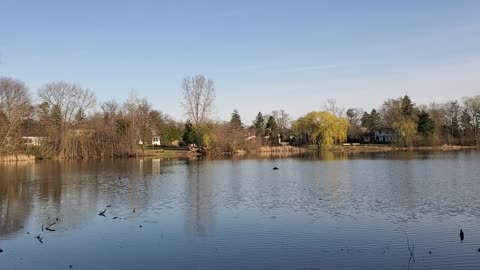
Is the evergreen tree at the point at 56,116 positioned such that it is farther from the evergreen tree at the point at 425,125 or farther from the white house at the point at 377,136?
the white house at the point at 377,136

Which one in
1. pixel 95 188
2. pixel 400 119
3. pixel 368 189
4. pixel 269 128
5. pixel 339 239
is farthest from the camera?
pixel 269 128

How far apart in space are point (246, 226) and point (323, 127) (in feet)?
201

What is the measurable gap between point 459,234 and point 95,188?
18203 millimetres

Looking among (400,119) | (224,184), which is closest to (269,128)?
(400,119)

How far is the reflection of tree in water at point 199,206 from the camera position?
14234 millimetres

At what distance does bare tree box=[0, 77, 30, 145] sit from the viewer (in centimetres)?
4909

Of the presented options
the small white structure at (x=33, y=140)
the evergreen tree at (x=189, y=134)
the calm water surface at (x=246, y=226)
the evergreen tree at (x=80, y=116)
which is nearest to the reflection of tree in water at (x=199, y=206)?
the calm water surface at (x=246, y=226)

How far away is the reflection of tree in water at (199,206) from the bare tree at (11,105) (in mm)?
29511

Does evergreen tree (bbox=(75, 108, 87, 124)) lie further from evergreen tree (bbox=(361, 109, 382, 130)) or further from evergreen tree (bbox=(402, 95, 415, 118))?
evergreen tree (bbox=(361, 109, 382, 130))

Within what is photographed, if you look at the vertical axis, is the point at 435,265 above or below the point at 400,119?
below

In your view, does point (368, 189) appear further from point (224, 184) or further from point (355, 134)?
point (355, 134)

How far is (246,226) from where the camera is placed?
14141mm

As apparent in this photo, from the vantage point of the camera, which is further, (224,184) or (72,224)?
(224,184)

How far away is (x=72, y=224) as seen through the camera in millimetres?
15164
